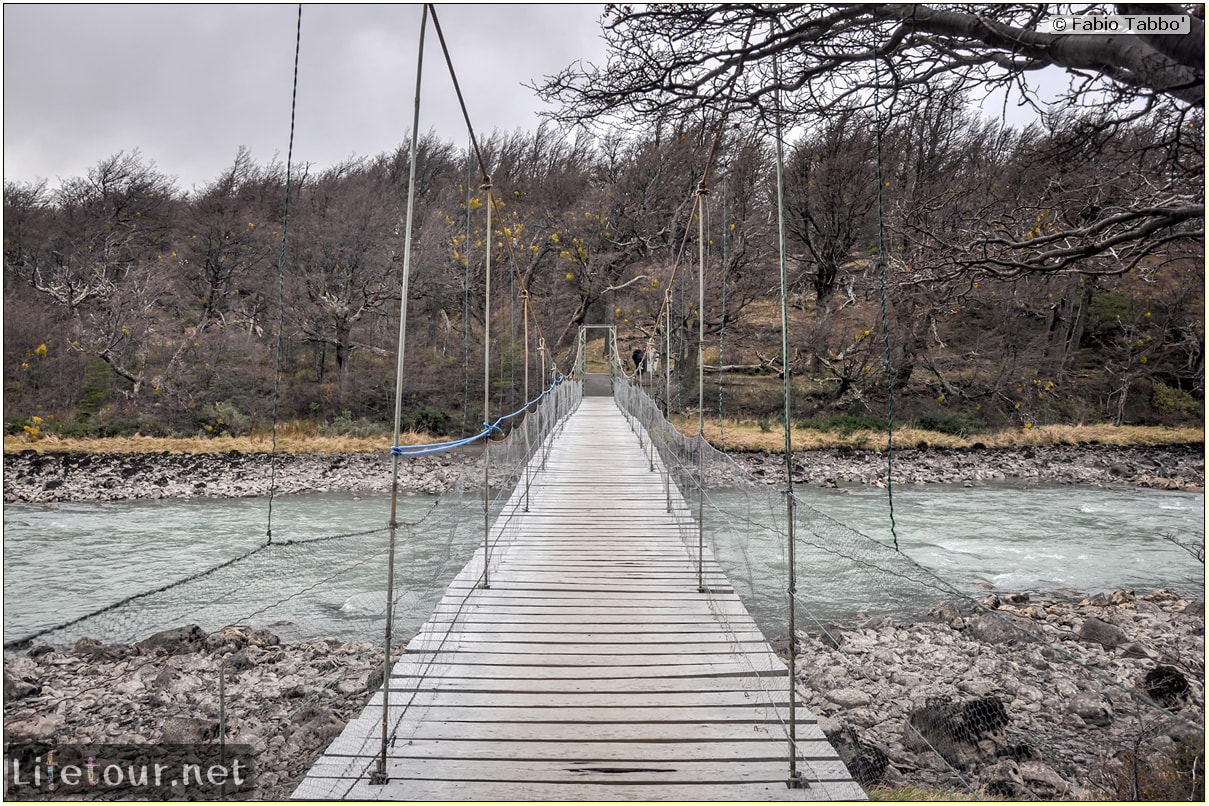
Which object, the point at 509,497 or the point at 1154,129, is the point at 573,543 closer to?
the point at 509,497

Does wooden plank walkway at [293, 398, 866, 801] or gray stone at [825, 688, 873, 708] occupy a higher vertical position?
wooden plank walkway at [293, 398, 866, 801]

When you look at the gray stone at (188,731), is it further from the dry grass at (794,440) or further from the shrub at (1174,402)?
the shrub at (1174,402)

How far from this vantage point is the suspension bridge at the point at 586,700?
2.25 meters

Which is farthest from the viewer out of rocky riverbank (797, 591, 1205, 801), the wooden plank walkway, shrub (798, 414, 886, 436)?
shrub (798, 414, 886, 436)

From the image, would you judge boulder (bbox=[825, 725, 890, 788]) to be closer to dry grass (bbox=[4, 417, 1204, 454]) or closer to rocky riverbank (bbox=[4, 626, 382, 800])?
rocky riverbank (bbox=[4, 626, 382, 800])

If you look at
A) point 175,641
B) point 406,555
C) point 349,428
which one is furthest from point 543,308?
point 175,641

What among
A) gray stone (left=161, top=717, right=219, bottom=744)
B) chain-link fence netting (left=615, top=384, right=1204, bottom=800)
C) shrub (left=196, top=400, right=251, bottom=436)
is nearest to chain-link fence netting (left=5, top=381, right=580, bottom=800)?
gray stone (left=161, top=717, right=219, bottom=744)

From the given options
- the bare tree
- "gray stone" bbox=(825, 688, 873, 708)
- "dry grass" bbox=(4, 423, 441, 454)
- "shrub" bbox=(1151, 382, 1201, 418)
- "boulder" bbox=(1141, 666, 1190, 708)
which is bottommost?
"gray stone" bbox=(825, 688, 873, 708)

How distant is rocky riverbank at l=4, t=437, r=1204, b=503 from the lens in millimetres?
12406

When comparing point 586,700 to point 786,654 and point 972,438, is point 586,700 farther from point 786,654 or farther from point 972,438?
point 972,438

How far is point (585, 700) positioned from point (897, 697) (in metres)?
2.45

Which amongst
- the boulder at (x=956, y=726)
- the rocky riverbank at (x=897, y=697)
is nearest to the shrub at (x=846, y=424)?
the rocky riverbank at (x=897, y=697)

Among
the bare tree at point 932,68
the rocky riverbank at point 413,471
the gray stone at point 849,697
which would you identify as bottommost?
the gray stone at point 849,697

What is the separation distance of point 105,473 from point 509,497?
35.6 ft
